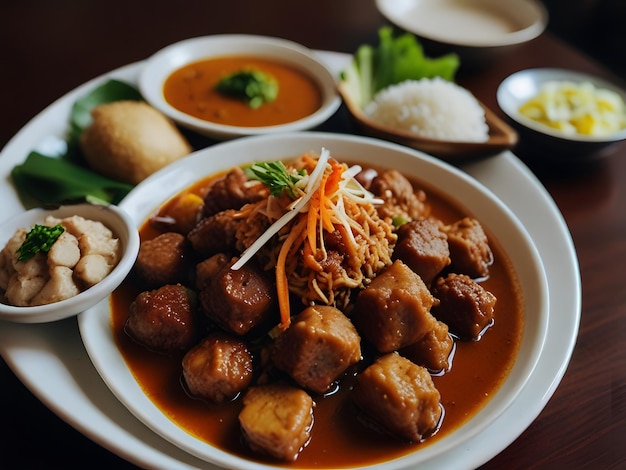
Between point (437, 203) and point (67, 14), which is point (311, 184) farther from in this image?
point (67, 14)

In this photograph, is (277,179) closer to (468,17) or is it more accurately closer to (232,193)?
(232,193)

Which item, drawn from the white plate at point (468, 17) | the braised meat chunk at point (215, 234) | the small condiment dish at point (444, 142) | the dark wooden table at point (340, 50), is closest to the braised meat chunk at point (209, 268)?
the braised meat chunk at point (215, 234)

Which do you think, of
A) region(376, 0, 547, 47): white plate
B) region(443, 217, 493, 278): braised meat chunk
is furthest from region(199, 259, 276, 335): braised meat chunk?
region(376, 0, 547, 47): white plate

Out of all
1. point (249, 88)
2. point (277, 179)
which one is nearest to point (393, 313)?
point (277, 179)

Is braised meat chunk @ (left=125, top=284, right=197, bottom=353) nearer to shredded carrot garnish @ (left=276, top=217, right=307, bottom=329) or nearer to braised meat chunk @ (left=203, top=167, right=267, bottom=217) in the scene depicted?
shredded carrot garnish @ (left=276, top=217, right=307, bottom=329)

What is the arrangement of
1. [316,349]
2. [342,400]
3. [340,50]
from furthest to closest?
[340,50] → [342,400] → [316,349]

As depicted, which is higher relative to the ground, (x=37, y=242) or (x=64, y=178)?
(x=37, y=242)
